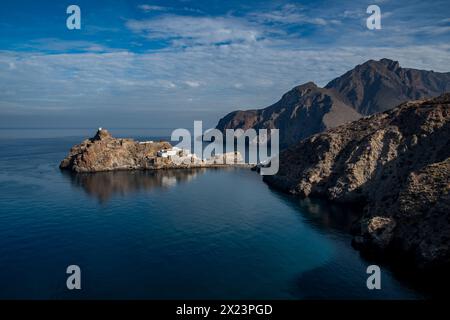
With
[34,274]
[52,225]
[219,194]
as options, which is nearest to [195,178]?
[219,194]

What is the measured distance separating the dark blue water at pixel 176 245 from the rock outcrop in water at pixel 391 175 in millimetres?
6649

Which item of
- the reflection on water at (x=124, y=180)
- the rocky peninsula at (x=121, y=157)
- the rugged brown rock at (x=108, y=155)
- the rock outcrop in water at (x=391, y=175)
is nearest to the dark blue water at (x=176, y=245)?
the reflection on water at (x=124, y=180)

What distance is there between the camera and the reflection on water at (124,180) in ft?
391

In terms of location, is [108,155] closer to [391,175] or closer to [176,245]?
[176,245]

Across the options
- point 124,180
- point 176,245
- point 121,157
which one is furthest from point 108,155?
point 176,245

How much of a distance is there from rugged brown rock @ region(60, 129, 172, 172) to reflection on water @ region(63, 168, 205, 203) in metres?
5.79

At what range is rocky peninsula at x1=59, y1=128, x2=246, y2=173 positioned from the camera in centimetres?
15725

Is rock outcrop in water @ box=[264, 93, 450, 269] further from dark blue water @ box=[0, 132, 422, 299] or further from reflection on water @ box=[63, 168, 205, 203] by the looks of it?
reflection on water @ box=[63, 168, 205, 203]

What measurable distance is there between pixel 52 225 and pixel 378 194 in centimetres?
7302

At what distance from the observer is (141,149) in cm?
17112

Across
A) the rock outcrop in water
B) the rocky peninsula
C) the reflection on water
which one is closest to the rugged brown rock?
the rocky peninsula

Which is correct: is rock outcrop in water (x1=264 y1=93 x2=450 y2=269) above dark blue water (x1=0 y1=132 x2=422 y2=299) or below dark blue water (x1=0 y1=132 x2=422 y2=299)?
above
